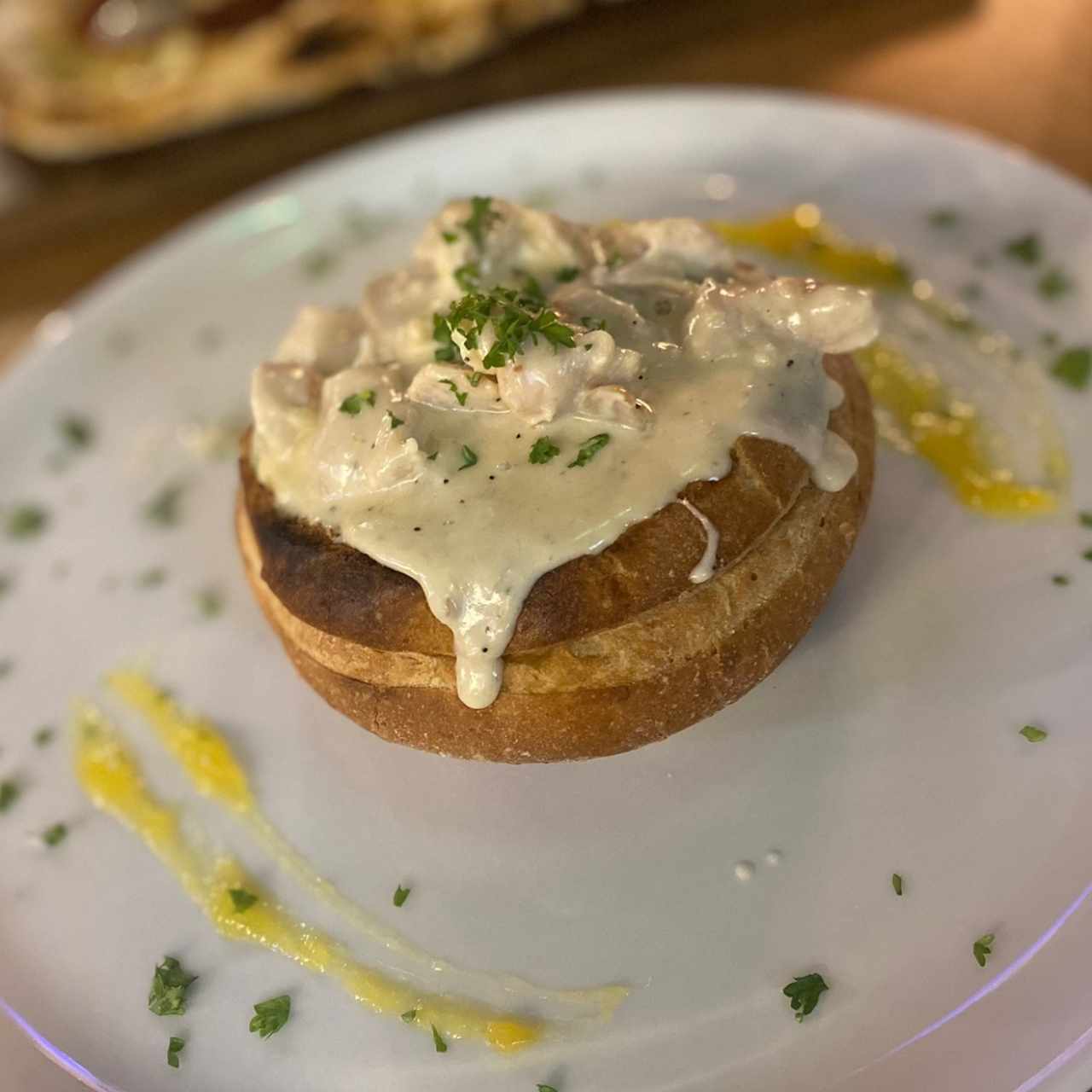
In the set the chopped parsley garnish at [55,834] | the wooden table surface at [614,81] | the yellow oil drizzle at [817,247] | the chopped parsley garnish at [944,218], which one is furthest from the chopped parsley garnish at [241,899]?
the wooden table surface at [614,81]

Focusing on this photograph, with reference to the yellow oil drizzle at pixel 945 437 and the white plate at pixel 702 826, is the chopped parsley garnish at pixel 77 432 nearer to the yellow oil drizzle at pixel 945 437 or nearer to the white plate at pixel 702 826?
the white plate at pixel 702 826

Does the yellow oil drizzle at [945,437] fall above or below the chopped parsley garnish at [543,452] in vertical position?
below

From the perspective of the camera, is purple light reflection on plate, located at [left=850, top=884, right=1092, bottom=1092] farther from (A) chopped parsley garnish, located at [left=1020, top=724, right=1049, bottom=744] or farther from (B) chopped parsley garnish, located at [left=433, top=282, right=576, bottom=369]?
(B) chopped parsley garnish, located at [left=433, top=282, right=576, bottom=369]

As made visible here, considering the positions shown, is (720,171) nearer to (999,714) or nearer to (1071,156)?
(1071,156)

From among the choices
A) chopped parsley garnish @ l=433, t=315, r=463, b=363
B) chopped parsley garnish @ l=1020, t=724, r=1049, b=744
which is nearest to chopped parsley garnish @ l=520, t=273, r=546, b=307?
chopped parsley garnish @ l=433, t=315, r=463, b=363

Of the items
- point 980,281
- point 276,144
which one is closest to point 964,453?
point 980,281

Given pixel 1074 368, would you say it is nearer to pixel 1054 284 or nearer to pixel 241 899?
pixel 1054 284
